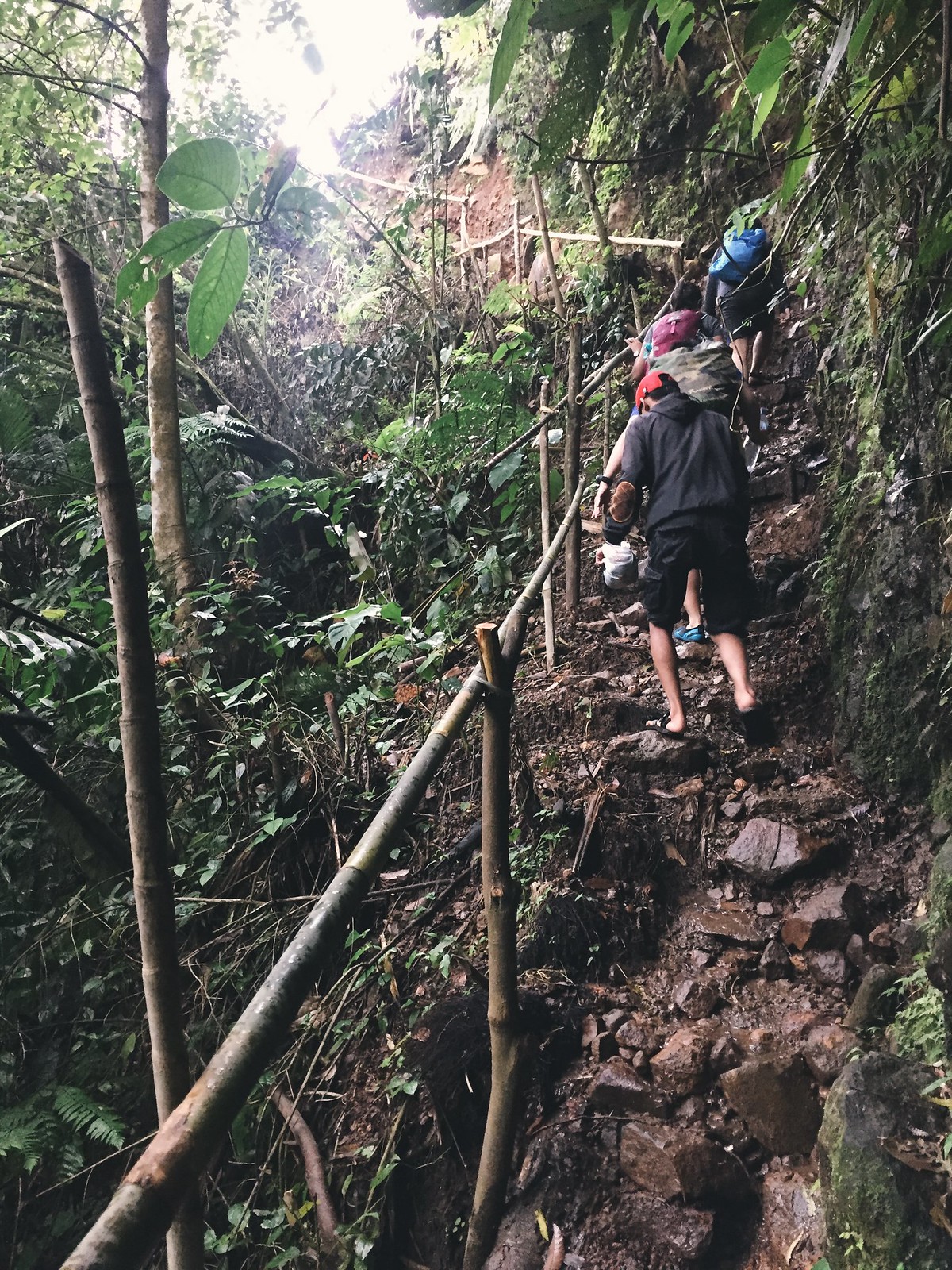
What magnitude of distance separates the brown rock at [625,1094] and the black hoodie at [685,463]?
7.70 feet

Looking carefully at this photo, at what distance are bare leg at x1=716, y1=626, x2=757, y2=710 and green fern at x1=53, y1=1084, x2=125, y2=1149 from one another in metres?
3.20

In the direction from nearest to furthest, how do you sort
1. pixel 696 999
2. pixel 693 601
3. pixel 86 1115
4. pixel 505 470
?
pixel 696 999 < pixel 86 1115 < pixel 693 601 < pixel 505 470

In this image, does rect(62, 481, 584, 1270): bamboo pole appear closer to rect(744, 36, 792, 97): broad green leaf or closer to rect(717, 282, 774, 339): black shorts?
rect(744, 36, 792, 97): broad green leaf

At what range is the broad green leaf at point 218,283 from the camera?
87cm

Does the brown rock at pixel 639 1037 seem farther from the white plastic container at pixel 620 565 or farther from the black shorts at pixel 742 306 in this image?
the black shorts at pixel 742 306

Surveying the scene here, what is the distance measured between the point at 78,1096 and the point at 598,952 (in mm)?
2279

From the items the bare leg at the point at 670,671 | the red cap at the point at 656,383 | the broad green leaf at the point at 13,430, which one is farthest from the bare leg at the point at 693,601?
the broad green leaf at the point at 13,430

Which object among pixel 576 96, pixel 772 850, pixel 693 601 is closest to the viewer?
pixel 576 96

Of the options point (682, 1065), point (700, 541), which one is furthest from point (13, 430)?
point (682, 1065)

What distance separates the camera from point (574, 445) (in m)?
4.57

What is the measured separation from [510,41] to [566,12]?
26 centimetres

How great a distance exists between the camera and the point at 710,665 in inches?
164

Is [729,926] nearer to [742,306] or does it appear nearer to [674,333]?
[674,333]

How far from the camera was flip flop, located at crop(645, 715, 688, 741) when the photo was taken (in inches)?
138
